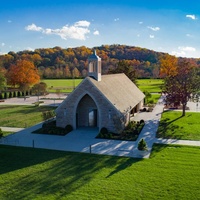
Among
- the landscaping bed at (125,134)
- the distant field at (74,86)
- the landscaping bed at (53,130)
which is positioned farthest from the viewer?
the distant field at (74,86)

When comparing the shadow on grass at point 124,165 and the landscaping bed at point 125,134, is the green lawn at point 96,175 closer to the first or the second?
the shadow on grass at point 124,165

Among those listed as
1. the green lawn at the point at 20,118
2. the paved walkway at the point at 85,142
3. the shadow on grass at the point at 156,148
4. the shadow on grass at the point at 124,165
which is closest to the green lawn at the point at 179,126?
the paved walkway at the point at 85,142

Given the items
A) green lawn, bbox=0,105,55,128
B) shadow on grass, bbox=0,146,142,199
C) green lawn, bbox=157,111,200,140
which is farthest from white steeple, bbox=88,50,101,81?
shadow on grass, bbox=0,146,142,199

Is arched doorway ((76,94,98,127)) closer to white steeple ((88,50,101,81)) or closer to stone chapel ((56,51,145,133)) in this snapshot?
stone chapel ((56,51,145,133))

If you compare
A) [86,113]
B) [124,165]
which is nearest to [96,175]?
[124,165]

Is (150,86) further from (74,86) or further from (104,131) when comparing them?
(104,131)

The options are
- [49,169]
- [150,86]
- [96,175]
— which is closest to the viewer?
[96,175]

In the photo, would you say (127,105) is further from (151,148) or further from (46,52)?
(46,52)
